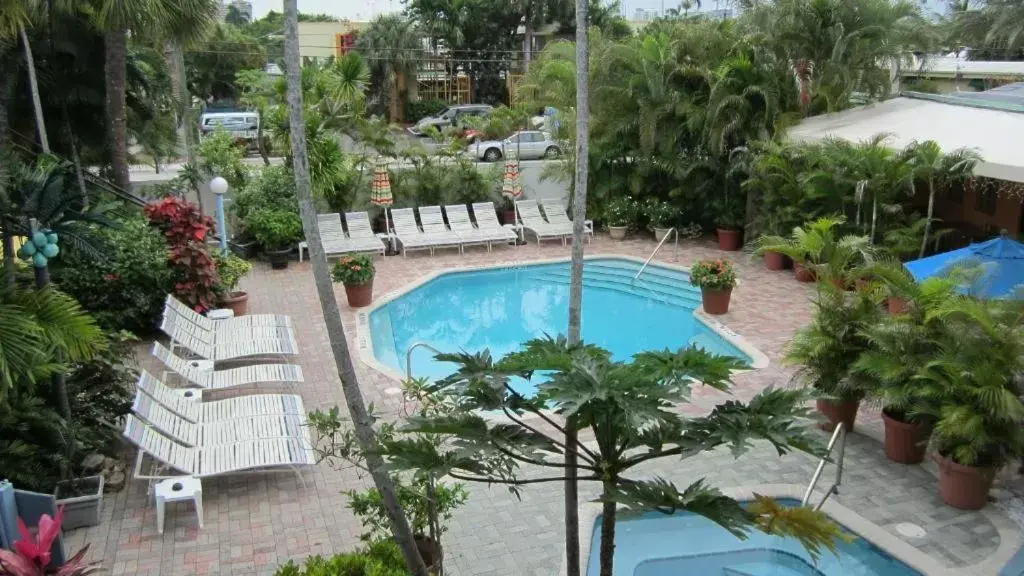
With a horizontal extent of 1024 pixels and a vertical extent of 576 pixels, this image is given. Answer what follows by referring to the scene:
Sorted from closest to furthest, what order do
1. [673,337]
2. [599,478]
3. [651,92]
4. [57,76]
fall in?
[599,478] → [673,337] → [57,76] → [651,92]

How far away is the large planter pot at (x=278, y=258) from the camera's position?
51.7 feet

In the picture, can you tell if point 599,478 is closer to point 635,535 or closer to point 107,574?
point 635,535

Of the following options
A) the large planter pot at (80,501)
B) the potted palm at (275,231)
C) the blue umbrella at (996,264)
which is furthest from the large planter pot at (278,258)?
the blue umbrella at (996,264)

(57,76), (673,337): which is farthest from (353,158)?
(673,337)

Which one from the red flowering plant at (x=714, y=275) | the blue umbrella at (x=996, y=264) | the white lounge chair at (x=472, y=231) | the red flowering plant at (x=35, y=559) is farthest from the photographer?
the white lounge chair at (x=472, y=231)

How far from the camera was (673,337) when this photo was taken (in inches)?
523

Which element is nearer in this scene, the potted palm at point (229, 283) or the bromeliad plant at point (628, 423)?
the bromeliad plant at point (628, 423)

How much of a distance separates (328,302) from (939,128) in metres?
12.8

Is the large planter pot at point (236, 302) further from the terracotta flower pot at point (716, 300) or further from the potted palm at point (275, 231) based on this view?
the terracotta flower pot at point (716, 300)

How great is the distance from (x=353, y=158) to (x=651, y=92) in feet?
21.1

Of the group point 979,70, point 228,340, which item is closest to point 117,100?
point 228,340

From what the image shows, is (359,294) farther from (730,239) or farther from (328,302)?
(328,302)

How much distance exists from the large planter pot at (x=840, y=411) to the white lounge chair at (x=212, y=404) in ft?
17.8

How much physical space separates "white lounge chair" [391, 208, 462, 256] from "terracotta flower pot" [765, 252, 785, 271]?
6117 millimetres
